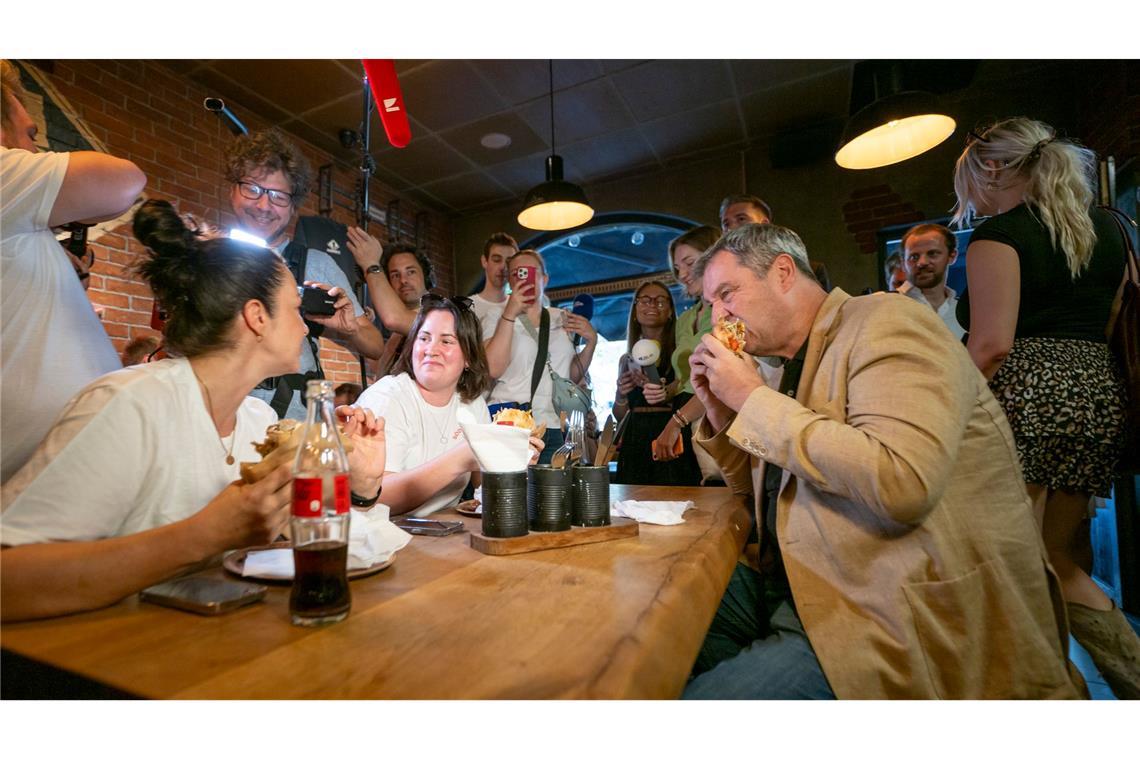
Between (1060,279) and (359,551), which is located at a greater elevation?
(1060,279)

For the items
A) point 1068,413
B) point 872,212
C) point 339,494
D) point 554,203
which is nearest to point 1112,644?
point 1068,413

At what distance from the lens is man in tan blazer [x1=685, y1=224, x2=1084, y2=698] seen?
3.18 ft

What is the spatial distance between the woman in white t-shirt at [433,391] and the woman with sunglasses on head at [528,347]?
1.59 feet

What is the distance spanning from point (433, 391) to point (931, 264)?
314 centimetres

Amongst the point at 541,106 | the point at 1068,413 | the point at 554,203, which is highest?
the point at 541,106

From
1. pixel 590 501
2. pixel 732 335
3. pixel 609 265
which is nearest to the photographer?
pixel 590 501

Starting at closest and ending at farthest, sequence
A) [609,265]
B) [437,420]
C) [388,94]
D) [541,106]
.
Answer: [437,420] → [388,94] → [541,106] → [609,265]

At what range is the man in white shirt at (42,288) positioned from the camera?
105 centimetres

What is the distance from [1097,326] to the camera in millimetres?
1638

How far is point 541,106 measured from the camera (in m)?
4.35

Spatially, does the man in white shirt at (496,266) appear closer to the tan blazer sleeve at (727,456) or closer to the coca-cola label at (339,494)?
the tan blazer sleeve at (727,456)

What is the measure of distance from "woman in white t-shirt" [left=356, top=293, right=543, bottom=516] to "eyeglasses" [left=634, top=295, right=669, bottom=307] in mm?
1274

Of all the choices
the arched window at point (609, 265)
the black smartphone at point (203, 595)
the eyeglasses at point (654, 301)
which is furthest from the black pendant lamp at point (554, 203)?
the black smartphone at point (203, 595)

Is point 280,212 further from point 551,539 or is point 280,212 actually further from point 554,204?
point 554,204
